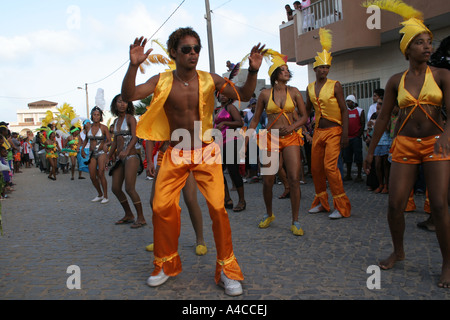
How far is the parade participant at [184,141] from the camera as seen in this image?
11.4ft

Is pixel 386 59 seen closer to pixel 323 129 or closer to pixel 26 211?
pixel 323 129

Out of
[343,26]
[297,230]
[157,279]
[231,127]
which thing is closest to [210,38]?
[343,26]

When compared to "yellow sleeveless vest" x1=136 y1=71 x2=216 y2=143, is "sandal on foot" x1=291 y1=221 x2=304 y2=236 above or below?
below

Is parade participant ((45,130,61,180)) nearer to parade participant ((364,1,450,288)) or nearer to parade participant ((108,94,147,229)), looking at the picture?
parade participant ((108,94,147,229))

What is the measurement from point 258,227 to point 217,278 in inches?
87.9

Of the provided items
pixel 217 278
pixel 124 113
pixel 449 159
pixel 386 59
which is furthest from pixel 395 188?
pixel 386 59

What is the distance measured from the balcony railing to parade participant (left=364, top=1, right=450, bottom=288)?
9.84 meters

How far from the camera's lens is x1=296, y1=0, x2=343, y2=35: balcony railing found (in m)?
13.0

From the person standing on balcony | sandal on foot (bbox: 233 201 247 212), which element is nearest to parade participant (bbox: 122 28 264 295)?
sandal on foot (bbox: 233 201 247 212)

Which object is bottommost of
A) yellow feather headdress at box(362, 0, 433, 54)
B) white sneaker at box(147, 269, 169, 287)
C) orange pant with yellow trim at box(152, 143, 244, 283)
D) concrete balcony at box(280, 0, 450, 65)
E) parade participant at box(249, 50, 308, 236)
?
white sneaker at box(147, 269, 169, 287)

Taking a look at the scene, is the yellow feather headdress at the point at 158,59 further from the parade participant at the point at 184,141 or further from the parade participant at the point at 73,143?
the parade participant at the point at 73,143

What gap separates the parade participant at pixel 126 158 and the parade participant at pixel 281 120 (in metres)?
1.82

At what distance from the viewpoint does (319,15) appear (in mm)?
13781
